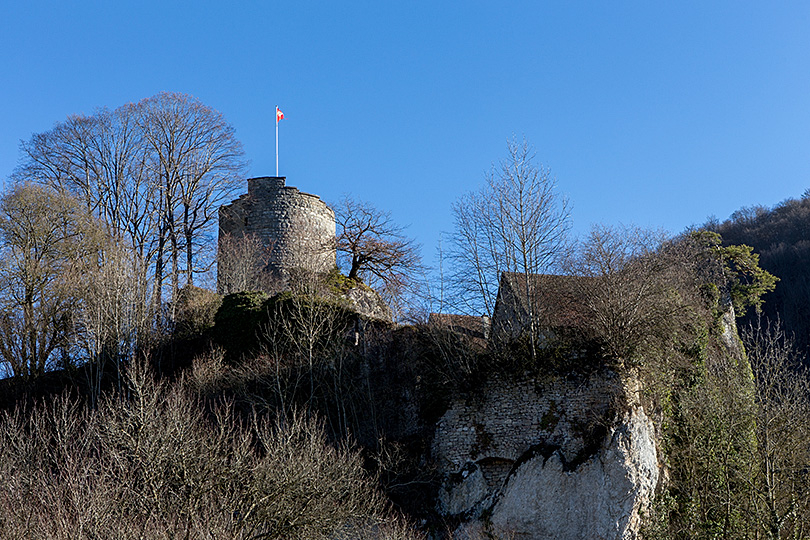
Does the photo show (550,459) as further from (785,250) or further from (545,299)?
(785,250)

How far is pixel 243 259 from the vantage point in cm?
2806

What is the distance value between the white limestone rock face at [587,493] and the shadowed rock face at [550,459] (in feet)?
0.07

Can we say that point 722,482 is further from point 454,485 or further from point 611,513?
point 454,485

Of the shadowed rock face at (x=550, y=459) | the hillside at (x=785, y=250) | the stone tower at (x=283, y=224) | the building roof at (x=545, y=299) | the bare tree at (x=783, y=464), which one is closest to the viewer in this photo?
the shadowed rock face at (x=550, y=459)

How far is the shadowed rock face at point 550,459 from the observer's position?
17438mm

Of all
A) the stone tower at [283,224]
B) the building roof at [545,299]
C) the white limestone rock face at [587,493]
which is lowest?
the white limestone rock face at [587,493]

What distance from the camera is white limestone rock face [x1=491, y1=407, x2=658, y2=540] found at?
1727cm

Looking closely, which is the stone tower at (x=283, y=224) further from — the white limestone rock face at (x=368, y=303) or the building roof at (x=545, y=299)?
the building roof at (x=545, y=299)

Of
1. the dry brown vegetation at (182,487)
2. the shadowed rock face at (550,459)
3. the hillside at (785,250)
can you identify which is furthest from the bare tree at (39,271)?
the hillside at (785,250)

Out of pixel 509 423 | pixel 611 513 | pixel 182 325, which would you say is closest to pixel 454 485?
pixel 509 423

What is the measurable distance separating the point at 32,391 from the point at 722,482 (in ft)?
59.0

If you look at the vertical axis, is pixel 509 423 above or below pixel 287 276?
below

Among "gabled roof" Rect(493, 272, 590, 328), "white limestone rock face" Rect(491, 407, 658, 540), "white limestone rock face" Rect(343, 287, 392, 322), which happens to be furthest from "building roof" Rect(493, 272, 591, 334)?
"white limestone rock face" Rect(343, 287, 392, 322)

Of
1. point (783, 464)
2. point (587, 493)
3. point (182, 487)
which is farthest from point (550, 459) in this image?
point (182, 487)
